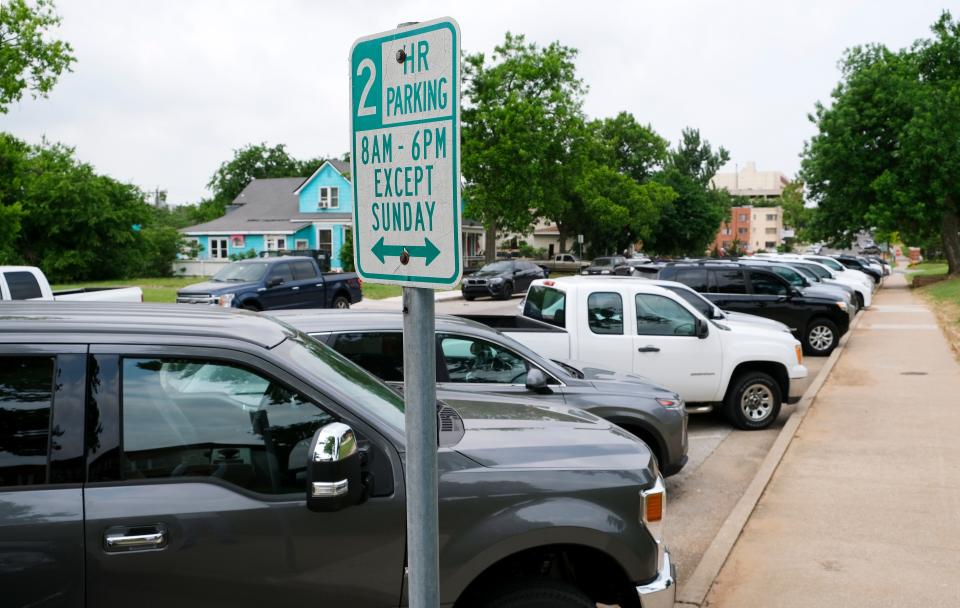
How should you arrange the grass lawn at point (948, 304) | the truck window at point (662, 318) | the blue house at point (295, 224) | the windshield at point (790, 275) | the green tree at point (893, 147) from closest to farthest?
the truck window at point (662, 318) → the grass lawn at point (948, 304) → the windshield at point (790, 275) → the green tree at point (893, 147) → the blue house at point (295, 224)

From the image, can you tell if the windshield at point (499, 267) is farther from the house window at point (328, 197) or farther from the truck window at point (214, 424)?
the truck window at point (214, 424)

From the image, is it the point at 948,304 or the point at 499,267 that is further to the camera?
the point at 499,267

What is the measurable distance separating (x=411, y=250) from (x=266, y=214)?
191 feet

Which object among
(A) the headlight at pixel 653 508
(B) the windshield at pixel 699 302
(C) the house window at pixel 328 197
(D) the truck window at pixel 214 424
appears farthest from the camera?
(C) the house window at pixel 328 197

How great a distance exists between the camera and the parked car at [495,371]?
267 inches

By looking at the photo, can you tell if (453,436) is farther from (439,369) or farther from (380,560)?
(439,369)

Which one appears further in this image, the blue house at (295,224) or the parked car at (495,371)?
the blue house at (295,224)

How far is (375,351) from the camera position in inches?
267

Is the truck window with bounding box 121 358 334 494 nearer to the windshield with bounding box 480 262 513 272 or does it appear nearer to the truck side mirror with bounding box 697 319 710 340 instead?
the truck side mirror with bounding box 697 319 710 340

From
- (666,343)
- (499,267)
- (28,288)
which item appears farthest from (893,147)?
(28,288)

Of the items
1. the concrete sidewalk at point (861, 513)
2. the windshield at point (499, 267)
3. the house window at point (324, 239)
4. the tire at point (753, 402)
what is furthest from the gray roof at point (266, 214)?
the concrete sidewalk at point (861, 513)

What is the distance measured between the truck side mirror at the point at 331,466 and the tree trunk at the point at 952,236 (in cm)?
4568

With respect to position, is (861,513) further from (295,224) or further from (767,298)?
(295,224)

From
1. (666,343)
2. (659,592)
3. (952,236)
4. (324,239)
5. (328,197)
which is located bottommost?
(659,592)
